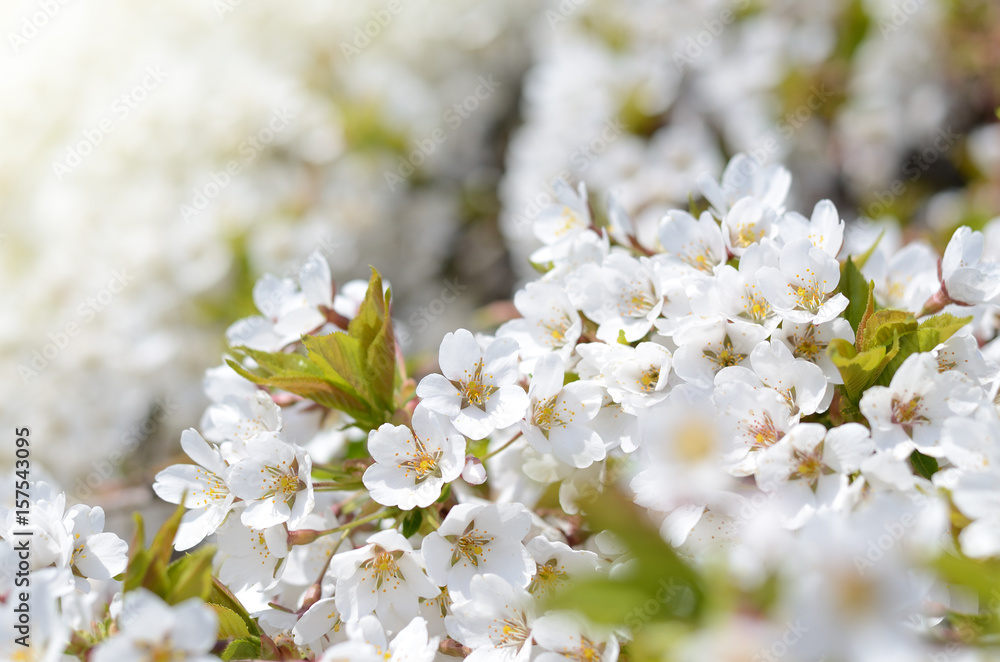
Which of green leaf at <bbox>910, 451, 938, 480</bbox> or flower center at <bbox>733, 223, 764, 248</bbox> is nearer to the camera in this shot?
green leaf at <bbox>910, 451, 938, 480</bbox>

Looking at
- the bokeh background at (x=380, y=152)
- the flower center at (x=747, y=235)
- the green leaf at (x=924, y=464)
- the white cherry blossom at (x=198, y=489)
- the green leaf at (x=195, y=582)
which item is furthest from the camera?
the bokeh background at (x=380, y=152)

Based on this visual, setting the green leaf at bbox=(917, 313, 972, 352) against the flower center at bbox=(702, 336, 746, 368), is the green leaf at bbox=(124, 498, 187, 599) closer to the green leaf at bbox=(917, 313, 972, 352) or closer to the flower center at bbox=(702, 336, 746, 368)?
the flower center at bbox=(702, 336, 746, 368)

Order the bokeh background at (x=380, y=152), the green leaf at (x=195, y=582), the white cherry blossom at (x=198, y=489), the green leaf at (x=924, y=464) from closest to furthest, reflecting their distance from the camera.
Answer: the green leaf at (x=195, y=582)
the green leaf at (x=924, y=464)
the white cherry blossom at (x=198, y=489)
the bokeh background at (x=380, y=152)

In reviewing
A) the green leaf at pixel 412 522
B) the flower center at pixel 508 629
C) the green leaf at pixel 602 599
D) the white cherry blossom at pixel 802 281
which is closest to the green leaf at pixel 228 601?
the green leaf at pixel 412 522

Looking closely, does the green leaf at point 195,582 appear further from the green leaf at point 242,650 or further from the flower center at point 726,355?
the flower center at point 726,355

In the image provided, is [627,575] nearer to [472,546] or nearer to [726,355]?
[472,546]

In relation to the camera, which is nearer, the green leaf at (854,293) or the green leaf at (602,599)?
the green leaf at (602,599)

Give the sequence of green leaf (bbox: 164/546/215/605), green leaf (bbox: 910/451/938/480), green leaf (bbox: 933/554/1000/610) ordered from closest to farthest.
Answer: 1. green leaf (bbox: 933/554/1000/610)
2. green leaf (bbox: 164/546/215/605)
3. green leaf (bbox: 910/451/938/480)

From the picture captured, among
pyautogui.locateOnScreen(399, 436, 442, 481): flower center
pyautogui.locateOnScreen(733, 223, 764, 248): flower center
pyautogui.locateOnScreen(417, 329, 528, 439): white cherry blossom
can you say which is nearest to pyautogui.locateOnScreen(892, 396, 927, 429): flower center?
pyautogui.locateOnScreen(733, 223, 764, 248): flower center
